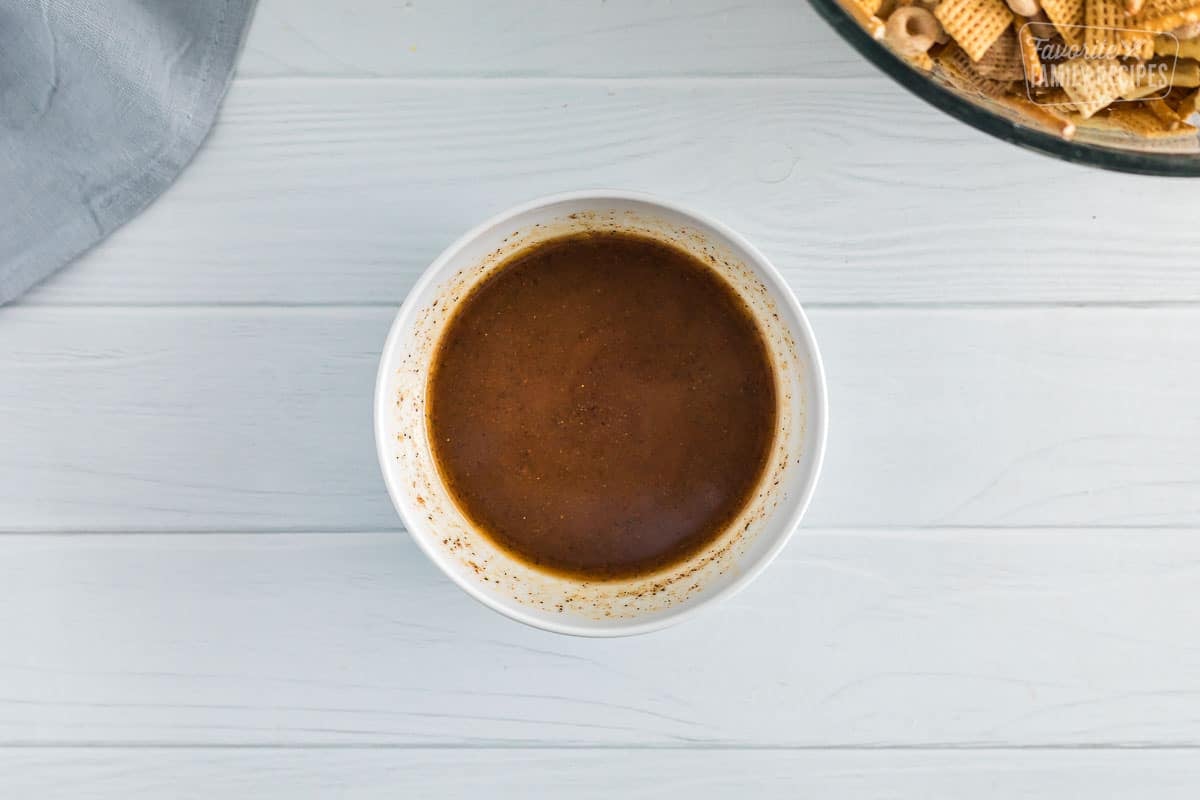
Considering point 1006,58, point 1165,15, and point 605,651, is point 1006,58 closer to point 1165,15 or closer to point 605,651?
point 1165,15

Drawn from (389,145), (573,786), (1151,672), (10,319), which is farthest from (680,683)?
(10,319)

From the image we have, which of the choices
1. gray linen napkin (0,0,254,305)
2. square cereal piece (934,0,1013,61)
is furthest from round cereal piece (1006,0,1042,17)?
gray linen napkin (0,0,254,305)

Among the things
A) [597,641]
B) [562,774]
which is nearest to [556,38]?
[597,641]

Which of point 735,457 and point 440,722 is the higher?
point 735,457

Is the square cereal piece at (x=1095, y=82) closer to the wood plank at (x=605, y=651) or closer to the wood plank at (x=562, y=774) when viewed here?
the wood plank at (x=605, y=651)

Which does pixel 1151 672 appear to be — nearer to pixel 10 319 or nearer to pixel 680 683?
pixel 680 683

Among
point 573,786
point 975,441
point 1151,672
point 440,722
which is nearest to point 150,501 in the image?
point 440,722

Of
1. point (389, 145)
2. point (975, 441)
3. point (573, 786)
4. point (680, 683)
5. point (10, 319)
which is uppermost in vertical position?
point (389, 145)
